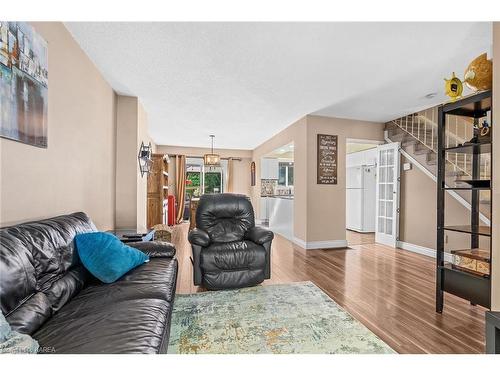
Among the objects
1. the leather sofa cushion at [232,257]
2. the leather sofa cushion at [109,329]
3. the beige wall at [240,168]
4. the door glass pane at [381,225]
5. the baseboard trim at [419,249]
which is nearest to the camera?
the leather sofa cushion at [109,329]

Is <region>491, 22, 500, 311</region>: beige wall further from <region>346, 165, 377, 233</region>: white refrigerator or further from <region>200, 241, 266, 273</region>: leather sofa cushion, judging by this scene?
<region>346, 165, 377, 233</region>: white refrigerator

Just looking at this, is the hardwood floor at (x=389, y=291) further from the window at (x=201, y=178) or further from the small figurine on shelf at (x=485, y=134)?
the window at (x=201, y=178)

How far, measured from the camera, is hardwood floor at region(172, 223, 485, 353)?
5.75ft

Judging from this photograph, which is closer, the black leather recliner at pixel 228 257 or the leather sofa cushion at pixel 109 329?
the leather sofa cushion at pixel 109 329

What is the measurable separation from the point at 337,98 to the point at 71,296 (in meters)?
3.88

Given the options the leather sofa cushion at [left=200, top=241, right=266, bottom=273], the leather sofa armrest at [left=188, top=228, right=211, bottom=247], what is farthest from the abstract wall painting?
the leather sofa cushion at [left=200, top=241, right=266, bottom=273]

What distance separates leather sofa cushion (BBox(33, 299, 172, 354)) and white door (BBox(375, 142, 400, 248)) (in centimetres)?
464

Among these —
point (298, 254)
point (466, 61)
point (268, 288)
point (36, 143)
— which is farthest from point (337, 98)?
point (36, 143)

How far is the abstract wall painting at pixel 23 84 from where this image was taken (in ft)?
4.65

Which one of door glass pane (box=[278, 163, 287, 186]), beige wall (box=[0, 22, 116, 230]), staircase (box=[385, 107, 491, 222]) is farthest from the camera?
door glass pane (box=[278, 163, 287, 186])

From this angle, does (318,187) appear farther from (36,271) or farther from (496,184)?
(36,271)

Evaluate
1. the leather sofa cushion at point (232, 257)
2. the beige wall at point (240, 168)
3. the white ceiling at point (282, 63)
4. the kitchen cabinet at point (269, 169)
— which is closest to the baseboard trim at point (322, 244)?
the leather sofa cushion at point (232, 257)

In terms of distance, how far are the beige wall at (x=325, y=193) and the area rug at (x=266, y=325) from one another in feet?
7.05

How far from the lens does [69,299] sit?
143cm
